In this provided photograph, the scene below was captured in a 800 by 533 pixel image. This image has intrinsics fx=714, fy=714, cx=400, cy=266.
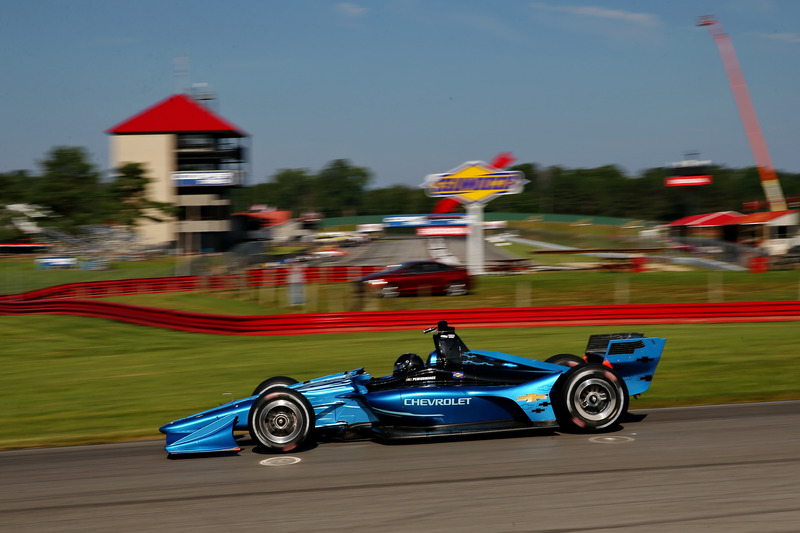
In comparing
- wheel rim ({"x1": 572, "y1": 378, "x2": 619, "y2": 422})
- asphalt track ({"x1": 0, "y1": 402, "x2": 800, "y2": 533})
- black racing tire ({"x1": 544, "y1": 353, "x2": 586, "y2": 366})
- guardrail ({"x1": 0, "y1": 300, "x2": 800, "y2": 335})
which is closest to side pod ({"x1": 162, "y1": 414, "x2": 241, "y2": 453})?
asphalt track ({"x1": 0, "y1": 402, "x2": 800, "y2": 533})

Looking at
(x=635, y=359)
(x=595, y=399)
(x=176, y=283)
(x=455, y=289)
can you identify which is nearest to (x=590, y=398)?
(x=595, y=399)

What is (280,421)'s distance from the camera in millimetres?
7301

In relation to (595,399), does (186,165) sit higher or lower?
higher

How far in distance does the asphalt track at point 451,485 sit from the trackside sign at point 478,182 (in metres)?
25.5

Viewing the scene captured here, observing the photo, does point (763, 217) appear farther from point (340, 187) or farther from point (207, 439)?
point (340, 187)

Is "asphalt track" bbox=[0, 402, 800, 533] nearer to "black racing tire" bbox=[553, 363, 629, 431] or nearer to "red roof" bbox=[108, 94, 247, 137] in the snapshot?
"black racing tire" bbox=[553, 363, 629, 431]

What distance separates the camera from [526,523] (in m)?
4.97

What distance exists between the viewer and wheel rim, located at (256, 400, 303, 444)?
7242 mm

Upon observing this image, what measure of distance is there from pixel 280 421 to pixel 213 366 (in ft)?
23.4

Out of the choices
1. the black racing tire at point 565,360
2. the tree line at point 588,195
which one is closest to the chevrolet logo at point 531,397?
the black racing tire at point 565,360

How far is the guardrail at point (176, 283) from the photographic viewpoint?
3075 cm

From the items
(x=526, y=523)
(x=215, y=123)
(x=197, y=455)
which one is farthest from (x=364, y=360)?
(x=215, y=123)

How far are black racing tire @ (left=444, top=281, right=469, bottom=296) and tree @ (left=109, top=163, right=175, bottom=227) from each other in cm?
4351

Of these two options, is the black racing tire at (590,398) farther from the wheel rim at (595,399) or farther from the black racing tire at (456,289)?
the black racing tire at (456,289)
